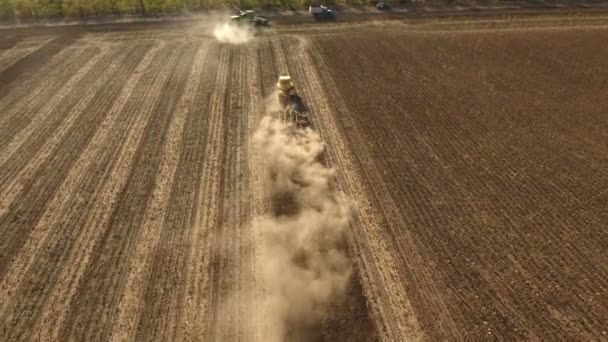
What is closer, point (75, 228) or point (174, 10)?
point (75, 228)

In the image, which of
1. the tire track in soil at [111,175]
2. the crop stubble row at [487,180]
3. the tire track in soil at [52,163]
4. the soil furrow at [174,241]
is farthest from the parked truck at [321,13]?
the soil furrow at [174,241]

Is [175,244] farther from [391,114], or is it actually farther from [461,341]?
[391,114]

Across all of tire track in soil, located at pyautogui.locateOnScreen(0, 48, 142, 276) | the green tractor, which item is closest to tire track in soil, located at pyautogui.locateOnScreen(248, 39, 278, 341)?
the green tractor

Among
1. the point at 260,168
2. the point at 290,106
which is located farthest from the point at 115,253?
the point at 290,106

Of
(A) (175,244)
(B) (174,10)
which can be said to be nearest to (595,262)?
(A) (175,244)

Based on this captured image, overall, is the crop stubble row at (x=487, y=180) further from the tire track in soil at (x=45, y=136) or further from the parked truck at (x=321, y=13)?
the tire track in soil at (x=45, y=136)

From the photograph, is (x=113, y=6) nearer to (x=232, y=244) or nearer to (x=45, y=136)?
(x=45, y=136)
